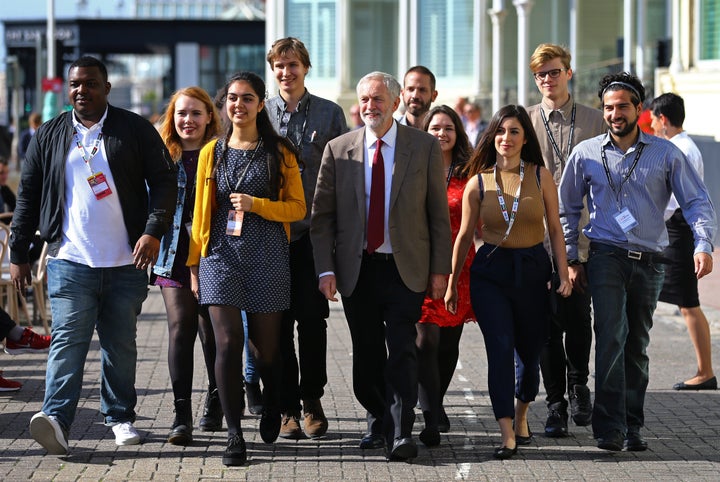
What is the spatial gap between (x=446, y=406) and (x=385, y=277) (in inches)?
72.3

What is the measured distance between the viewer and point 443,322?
798 cm

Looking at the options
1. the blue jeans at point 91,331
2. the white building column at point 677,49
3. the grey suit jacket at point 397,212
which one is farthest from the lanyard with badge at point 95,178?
the white building column at point 677,49

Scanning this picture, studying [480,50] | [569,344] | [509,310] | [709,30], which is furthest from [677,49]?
A: [509,310]

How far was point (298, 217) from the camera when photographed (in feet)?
24.4

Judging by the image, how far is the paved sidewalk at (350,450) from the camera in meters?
7.06

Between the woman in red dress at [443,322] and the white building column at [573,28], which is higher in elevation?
the white building column at [573,28]

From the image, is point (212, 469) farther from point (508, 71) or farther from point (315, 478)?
point (508, 71)

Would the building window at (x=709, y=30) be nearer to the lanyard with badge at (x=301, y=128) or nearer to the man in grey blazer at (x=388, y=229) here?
the lanyard with badge at (x=301, y=128)

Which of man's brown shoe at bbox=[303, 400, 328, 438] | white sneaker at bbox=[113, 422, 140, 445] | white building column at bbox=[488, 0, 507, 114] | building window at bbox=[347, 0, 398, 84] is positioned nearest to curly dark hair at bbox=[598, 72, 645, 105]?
man's brown shoe at bbox=[303, 400, 328, 438]

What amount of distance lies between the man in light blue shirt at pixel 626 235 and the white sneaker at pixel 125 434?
2.41 m

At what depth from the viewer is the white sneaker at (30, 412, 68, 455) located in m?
7.23

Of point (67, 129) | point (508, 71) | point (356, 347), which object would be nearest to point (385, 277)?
point (356, 347)

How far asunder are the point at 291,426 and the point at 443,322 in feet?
3.32

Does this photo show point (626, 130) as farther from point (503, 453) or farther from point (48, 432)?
point (48, 432)
